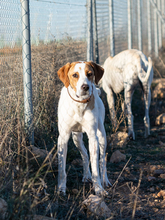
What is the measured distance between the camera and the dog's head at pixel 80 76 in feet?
9.15

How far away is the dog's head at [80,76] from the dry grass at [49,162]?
1.98ft

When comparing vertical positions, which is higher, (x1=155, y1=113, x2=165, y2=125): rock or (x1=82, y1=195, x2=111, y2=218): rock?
(x1=155, y1=113, x2=165, y2=125): rock

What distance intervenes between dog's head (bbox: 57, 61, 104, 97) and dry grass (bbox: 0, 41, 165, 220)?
23.8 inches

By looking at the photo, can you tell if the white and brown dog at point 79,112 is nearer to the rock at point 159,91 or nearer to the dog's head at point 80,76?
the dog's head at point 80,76

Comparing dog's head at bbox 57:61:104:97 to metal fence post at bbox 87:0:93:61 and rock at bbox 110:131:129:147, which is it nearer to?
rock at bbox 110:131:129:147

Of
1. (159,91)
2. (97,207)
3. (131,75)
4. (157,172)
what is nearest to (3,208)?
(97,207)

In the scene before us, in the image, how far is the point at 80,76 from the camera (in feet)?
9.35

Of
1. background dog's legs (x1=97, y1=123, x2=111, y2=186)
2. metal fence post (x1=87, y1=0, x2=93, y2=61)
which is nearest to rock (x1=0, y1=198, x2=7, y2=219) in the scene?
background dog's legs (x1=97, y1=123, x2=111, y2=186)

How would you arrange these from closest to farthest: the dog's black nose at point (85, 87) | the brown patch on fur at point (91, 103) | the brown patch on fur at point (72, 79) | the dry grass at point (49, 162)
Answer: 1. the dry grass at point (49, 162)
2. the dog's black nose at point (85, 87)
3. the brown patch on fur at point (72, 79)
4. the brown patch on fur at point (91, 103)

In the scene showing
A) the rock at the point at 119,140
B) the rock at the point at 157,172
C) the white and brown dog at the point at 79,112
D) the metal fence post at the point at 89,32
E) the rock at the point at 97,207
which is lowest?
the rock at the point at 157,172

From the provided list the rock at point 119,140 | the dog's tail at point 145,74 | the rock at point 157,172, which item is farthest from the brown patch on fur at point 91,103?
the dog's tail at point 145,74

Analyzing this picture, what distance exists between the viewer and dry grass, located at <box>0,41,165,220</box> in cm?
232

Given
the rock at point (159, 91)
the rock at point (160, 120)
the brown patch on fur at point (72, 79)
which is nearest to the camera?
the brown patch on fur at point (72, 79)

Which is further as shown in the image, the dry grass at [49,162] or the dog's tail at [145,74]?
the dog's tail at [145,74]
